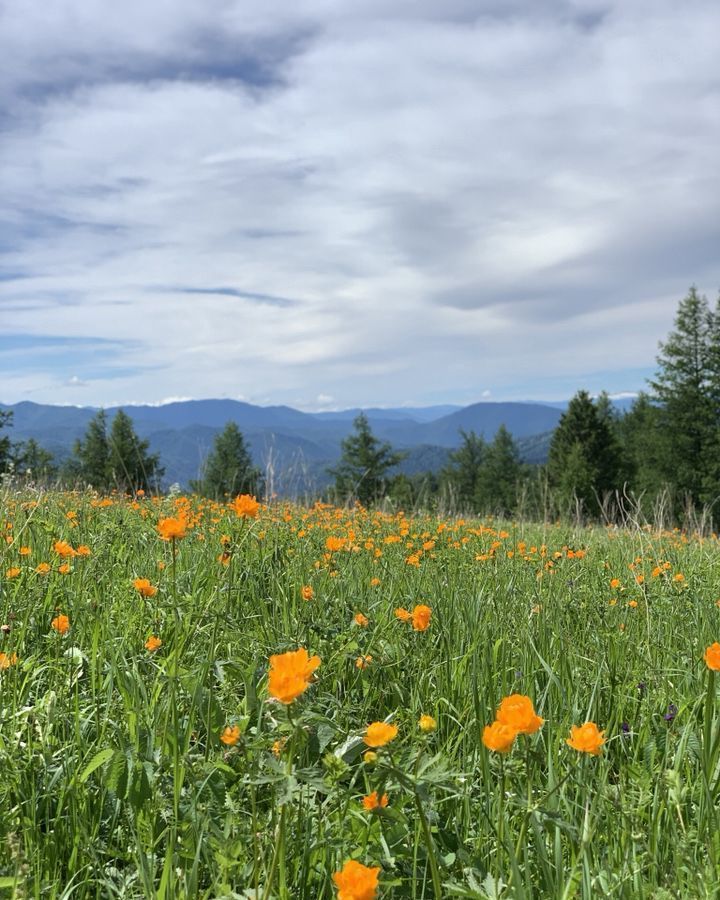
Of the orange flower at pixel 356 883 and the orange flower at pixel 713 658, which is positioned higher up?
the orange flower at pixel 713 658

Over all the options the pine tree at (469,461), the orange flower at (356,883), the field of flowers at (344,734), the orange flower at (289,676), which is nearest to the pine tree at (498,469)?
the pine tree at (469,461)

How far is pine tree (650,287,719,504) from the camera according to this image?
38.3 meters

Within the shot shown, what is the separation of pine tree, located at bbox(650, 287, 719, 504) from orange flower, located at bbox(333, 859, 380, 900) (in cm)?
4072

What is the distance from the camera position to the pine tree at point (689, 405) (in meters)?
38.3

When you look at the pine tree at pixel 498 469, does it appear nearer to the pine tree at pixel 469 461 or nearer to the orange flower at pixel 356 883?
the pine tree at pixel 469 461

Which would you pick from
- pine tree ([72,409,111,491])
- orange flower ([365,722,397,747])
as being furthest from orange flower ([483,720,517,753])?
pine tree ([72,409,111,491])

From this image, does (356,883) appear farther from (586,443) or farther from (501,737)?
(586,443)

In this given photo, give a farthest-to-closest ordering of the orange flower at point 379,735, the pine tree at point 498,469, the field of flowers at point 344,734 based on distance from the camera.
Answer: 1. the pine tree at point 498,469
2. the field of flowers at point 344,734
3. the orange flower at point 379,735

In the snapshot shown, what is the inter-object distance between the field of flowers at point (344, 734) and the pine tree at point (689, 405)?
127 ft

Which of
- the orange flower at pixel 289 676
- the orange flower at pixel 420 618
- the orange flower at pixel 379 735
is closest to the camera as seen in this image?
the orange flower at pixel 289 676

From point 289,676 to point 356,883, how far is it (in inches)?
12.0

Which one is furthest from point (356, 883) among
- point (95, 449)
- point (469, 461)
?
point (469, 461)

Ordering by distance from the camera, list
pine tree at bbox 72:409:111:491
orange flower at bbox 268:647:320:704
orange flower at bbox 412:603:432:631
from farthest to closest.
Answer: pine tree at bbox 72:409:111:491
orange flower at bbox 412:603:432:631
orange flower at bbox 268:647:320:704

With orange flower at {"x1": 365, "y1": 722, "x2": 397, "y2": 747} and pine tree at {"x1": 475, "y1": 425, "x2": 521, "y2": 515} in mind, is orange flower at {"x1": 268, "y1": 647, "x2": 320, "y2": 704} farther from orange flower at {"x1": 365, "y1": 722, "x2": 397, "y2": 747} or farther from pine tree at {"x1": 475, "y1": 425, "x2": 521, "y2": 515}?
pine tree at {"x1": 475, "y1": 425, "x2": 521, "y2": 515}
